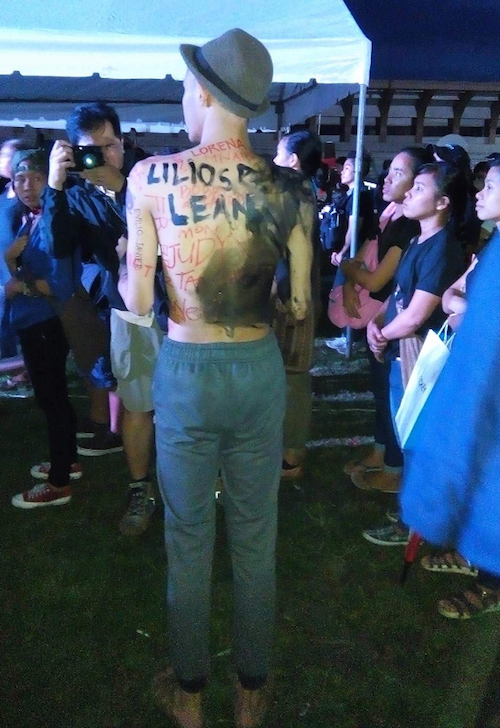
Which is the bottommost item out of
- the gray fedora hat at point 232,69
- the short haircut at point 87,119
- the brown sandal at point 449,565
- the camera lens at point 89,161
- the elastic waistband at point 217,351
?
the brown sandal at point 449,565

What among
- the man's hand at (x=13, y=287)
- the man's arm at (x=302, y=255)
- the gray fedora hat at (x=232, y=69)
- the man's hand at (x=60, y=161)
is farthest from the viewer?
the man's hand at (x=13, y=287)

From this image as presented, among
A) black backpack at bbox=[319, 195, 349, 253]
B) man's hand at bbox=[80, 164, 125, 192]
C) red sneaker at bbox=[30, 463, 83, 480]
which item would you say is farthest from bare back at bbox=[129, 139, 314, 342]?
black backpack at bbox=[319, 195, 349, 253]

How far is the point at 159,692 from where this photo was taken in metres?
1.85

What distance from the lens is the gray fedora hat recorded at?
133 cm

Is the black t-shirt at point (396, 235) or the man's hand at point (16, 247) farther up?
the black t-shirt at point (396, 235)

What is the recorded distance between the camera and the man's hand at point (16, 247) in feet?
9.14

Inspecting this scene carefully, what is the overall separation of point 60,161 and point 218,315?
3.47 feet

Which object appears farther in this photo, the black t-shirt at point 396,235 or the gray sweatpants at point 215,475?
the black t-shirt at point 396,235

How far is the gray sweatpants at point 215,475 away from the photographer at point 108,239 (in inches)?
38.6

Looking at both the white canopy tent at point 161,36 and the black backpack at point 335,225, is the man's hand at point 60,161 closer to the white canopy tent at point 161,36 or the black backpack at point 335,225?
the white canopy tent at point 161,36

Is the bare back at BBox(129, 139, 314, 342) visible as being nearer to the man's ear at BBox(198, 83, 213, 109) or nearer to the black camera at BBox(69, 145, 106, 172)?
the man's ear at BBox(198, 83, 213, 109)

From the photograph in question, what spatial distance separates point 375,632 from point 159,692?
82cm

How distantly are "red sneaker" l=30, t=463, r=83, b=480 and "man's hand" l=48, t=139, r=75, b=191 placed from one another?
164cm

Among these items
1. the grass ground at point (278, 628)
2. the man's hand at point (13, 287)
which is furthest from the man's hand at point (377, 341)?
the man's hand at point (13, 287)
